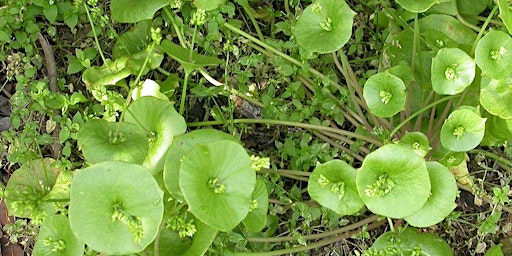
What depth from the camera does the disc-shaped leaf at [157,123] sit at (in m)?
1.75

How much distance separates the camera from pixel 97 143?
5.49 ft

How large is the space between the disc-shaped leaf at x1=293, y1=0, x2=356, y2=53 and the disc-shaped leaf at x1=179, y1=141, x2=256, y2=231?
1.58ft

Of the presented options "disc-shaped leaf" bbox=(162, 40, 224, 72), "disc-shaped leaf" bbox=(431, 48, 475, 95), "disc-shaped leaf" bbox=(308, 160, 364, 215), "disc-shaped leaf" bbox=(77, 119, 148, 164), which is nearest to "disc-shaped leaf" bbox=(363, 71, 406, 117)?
"disc-shaped leaf" bbox=(431, 48, 475, 95)

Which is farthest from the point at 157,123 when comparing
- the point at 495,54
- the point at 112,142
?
the point at 495,54

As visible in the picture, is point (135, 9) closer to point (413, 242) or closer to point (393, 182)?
point (393, 182)

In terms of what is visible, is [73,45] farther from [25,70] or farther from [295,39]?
[295,39]

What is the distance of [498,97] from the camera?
184cm

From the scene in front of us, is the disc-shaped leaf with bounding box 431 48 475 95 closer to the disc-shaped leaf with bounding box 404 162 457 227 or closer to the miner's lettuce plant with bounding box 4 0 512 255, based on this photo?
the miner's lettuce plant with bounding box 4 0 512 255

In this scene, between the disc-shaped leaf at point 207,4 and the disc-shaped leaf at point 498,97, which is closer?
the disc-shaped leaf at point 498,97

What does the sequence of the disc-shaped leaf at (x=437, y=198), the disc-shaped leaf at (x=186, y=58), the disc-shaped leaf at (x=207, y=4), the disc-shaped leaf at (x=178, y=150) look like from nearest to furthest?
the disc-shaped leaf at (x=178, y=150), the disc-shaped leaf at (x=437, y=198), the disc-shaped leaf at (x=186, y=58), the disc-shaped leaf at (x=207, y=4)

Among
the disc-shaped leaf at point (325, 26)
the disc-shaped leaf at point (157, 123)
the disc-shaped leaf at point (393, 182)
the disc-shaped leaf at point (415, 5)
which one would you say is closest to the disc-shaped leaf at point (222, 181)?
the disc-shaped leaf at point (157, 123)

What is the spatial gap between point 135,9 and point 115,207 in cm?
71

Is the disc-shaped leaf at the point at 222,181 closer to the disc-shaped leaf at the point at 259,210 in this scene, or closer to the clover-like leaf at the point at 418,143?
the disc-shaped leaf at the point at 259,210

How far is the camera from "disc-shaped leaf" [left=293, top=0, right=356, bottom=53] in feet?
6.00
